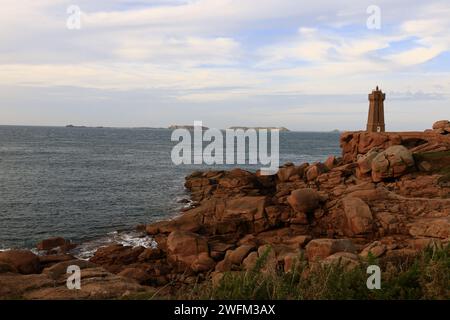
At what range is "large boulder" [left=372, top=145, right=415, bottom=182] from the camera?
92.3 ft

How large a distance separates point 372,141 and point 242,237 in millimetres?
20724

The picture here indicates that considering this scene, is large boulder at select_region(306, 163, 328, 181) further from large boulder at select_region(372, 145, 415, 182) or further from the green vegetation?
A: the green vegetation

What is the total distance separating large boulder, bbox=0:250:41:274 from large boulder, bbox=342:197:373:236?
50.8 ft

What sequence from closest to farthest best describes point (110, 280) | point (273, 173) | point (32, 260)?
point (110, 280), point (32, 260), point (273, 173)

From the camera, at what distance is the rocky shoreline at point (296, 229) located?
55.9ft

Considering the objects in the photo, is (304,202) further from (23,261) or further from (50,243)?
(23,261)

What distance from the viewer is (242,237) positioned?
24.0 metres

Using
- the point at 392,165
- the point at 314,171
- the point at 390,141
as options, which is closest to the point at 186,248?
the point at 392,165

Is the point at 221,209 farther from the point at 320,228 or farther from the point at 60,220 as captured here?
the point at 60,220

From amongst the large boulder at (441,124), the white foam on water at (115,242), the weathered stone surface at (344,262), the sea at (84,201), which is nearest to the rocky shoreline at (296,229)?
the white foam on water at (115,242)

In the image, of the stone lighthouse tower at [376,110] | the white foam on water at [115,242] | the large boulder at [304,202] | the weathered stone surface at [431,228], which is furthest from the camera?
the stone lighthouse tower at [376,110]

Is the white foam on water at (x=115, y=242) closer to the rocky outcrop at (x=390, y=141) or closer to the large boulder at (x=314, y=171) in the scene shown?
the large boulder at (x=314, y=171)

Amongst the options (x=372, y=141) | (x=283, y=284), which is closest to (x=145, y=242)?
(x=283, y=284)

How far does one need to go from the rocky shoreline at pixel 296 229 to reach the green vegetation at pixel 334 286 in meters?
4.35
